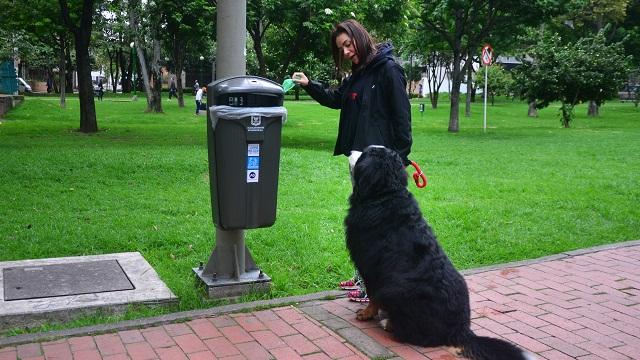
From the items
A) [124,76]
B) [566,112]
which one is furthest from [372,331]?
[124,76]

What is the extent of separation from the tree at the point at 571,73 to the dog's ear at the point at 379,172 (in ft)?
68.8

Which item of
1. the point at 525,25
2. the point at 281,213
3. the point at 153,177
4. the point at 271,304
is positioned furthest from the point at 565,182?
the point at 525,25

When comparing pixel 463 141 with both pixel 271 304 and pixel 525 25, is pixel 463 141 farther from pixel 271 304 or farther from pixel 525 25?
pixel 271 304

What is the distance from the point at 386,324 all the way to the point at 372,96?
156 centimetres

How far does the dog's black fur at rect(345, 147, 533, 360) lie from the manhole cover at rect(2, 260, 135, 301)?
6.33 feet

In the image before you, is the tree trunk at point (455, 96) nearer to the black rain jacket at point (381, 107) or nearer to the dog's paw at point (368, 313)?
the black rain jacket at point (381, 107)

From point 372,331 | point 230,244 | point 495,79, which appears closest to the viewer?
point 372,331

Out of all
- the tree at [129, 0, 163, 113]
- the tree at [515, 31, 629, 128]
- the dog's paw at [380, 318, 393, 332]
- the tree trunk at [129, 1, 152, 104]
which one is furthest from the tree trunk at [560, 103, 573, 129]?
the dog's paw at [380, 318, 393, 332]

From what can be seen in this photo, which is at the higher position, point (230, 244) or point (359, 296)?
point (230, 244)

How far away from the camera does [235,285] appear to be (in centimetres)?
487

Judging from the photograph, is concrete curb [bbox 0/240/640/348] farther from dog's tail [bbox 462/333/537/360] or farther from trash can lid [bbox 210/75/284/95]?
trash can lid [bbox 210/75/284/95]

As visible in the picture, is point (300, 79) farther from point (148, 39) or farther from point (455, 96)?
point (148, 39)

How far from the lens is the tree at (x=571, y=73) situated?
915 inches

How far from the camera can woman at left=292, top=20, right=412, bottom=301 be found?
4.36 metres
